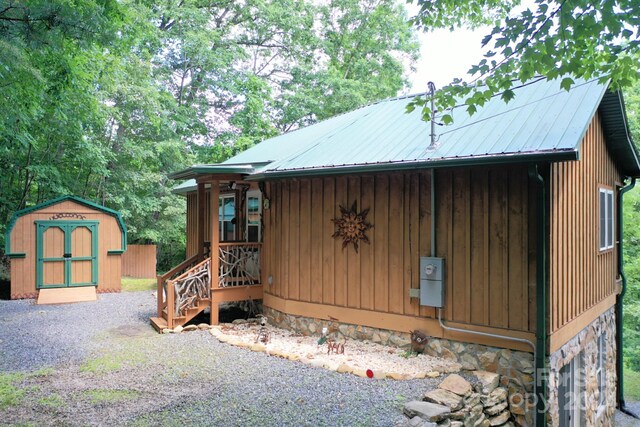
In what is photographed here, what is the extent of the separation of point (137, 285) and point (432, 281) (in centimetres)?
1023

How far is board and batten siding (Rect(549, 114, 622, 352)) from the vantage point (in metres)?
5.39

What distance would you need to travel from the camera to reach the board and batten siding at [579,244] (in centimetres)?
539

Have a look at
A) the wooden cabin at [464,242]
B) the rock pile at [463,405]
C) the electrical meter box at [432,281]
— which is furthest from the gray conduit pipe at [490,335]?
the rock pile at [463,405]

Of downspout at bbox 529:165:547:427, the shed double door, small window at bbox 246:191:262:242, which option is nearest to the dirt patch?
downspout at bbox 529:165:547:427

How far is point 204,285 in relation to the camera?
25.2 feet

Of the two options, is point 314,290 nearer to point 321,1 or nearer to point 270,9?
point 270,9

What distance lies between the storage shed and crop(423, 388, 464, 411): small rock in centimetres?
902

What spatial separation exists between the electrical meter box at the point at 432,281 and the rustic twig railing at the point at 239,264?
3441mm

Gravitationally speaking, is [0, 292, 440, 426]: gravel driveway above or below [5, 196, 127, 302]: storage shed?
below

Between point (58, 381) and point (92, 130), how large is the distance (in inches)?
480

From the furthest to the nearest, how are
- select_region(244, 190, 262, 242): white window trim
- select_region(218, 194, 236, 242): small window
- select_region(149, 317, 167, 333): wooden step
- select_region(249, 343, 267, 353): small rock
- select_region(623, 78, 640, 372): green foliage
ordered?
1. select_region(623, 78, 640, 372): green foliage
2. select_region(218, 194, 236, 242): small window
3. select_region(244, 190, 262, 242): white window trim
4. select_region(149, 317, 167, 333): wooden step
5. select_region(249, 343, 267, 353): small rock

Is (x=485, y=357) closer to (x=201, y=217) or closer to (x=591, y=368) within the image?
(x=591, y=368)

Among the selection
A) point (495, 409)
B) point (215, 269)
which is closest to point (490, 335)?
point (495, 409)

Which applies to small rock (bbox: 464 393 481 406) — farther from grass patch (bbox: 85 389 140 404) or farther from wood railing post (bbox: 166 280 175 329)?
wood railing post (bbox: 166 280 175 329)
